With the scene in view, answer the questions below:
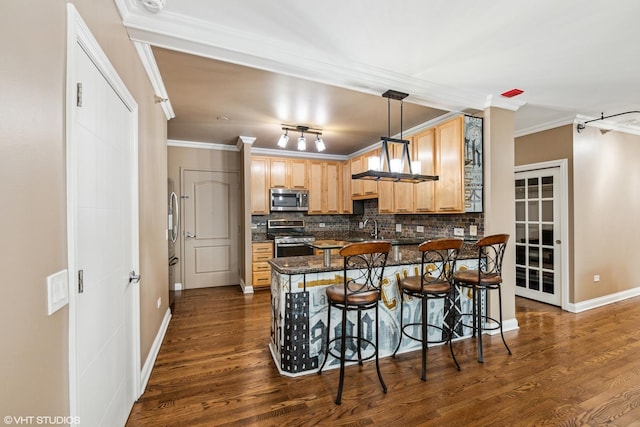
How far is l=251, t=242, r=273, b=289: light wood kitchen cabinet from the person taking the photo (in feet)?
16.6

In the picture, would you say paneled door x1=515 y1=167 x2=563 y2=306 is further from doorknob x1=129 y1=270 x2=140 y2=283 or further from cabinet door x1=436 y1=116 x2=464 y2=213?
doorknob x1=129 y1=270 x2=140 y2=283

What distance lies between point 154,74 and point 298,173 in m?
3.36

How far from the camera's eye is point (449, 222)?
3.89m

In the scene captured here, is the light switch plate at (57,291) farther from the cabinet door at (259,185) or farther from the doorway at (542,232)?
the doorway at (542,232)

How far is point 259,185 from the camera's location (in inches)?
214

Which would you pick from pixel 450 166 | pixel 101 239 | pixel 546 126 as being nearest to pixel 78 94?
pixel 101 239

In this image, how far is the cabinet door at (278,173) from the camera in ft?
18.1

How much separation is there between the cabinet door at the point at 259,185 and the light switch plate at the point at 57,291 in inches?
171

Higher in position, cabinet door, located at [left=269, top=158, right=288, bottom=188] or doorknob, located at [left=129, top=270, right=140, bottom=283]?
cabinet door, located at [left=269, top=158, right=288, bottom=188]

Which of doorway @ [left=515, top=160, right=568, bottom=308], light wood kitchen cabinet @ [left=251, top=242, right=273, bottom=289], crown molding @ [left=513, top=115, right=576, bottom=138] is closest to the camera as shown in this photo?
crown molding @ [left=513, top=115, right=576, bottom=138]

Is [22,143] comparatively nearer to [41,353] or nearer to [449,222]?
[41,353]

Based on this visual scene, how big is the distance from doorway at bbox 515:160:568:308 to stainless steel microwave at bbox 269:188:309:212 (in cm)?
368

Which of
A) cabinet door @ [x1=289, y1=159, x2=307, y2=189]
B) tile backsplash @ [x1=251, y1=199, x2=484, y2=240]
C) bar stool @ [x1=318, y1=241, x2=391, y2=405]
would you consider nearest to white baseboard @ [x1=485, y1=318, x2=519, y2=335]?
tile backsplash @ [x1=251, y1=199, x2=484, y2=240]

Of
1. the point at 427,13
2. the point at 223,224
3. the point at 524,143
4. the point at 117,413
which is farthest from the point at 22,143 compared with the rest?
the point at 524,143
